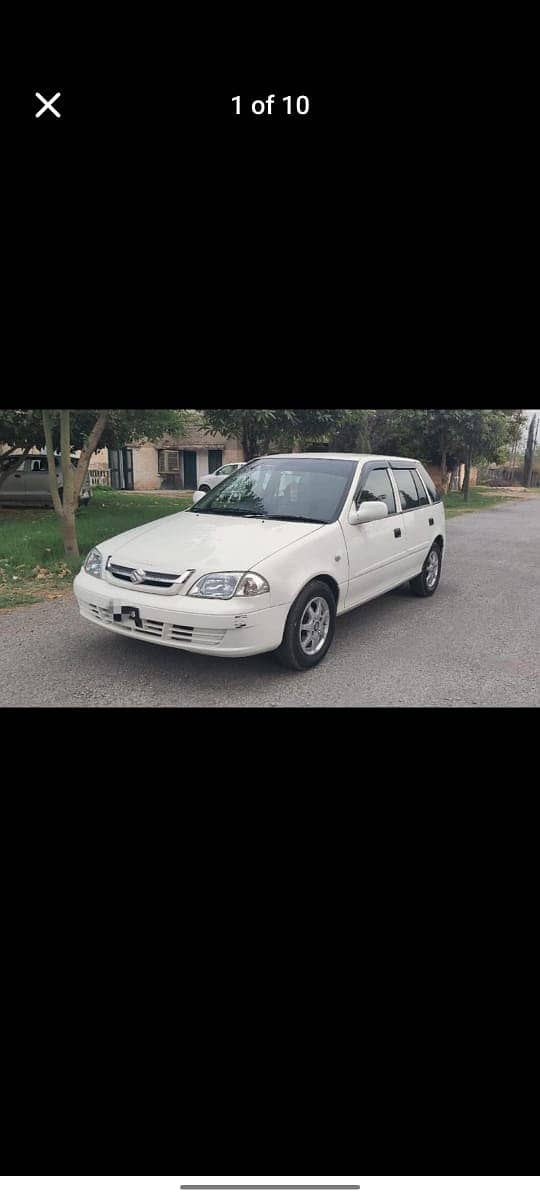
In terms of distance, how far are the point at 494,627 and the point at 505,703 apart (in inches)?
67.1

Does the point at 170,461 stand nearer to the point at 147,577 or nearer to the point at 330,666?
the point at 330,666

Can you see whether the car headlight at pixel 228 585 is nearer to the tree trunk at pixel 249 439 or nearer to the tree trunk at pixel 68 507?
the tree trunk at pixel 68 507

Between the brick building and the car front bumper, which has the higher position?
the brick building

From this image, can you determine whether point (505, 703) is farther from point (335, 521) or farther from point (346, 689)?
point (335, 521)

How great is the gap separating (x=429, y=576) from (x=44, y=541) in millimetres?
4922

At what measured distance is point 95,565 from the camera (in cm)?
405

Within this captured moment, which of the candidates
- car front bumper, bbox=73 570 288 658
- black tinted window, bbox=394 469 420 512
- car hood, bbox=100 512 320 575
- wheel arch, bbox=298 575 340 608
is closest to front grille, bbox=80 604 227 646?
car front bumper, bbox=73 570 288 658

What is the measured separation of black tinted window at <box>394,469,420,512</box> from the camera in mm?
5395

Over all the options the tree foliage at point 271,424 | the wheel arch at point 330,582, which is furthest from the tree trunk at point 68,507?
the wheel arch at point 330,582

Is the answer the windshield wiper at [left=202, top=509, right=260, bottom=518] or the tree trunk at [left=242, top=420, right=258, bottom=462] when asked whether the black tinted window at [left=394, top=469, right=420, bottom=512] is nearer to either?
the windshield wiper at [left=202, top=509, right=260, bottom=518]

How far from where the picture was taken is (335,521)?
428 centimetres

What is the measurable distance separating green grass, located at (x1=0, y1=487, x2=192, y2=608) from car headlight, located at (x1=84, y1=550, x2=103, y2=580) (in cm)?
191

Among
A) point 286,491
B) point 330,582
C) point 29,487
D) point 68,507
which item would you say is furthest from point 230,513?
point 29,487

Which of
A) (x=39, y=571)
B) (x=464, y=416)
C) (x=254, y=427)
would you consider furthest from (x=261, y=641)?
(x=464, y=416)
